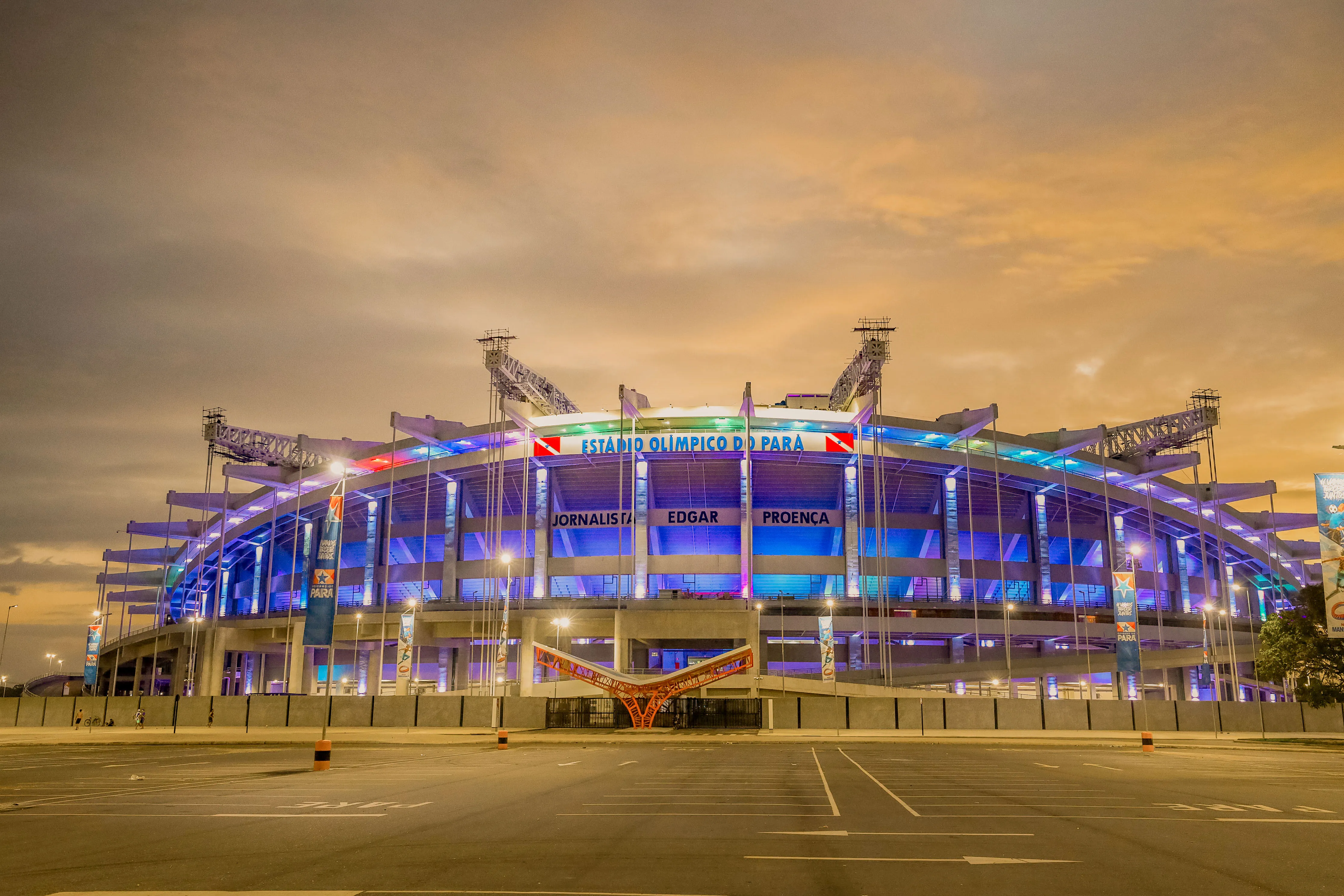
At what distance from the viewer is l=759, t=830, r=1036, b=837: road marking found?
1499cm

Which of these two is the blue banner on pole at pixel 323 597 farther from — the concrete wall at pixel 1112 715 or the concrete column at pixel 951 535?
the concrete column at pixel 951 535

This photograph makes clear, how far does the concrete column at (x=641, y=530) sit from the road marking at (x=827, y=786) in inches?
1792

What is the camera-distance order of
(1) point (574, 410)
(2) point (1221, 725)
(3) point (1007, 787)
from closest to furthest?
1. (3) point (1007, 787)
2. (2) point (1221, 725)
3. (1) point (574, 410)

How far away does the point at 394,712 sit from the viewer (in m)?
54.1

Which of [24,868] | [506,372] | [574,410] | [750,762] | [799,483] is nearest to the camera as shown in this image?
[24,868]

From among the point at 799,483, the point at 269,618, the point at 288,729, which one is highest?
the point at 799,483

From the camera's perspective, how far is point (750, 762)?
30.9 meters

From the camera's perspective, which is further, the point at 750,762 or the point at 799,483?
the point at 799,483

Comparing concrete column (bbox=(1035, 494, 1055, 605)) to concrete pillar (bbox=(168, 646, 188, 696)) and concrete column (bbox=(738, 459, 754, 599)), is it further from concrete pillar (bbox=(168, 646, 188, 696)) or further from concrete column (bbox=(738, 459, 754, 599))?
concrete pillar (bbox=(168, 646, 188, 696))

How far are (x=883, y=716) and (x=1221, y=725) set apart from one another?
1788 cm

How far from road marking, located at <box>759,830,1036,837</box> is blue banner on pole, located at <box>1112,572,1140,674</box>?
33951mm

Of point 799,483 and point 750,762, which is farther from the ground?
point 799,483

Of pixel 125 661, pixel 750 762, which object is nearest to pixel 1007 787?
pixel 750 762

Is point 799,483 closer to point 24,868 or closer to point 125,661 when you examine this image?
point 24,868
